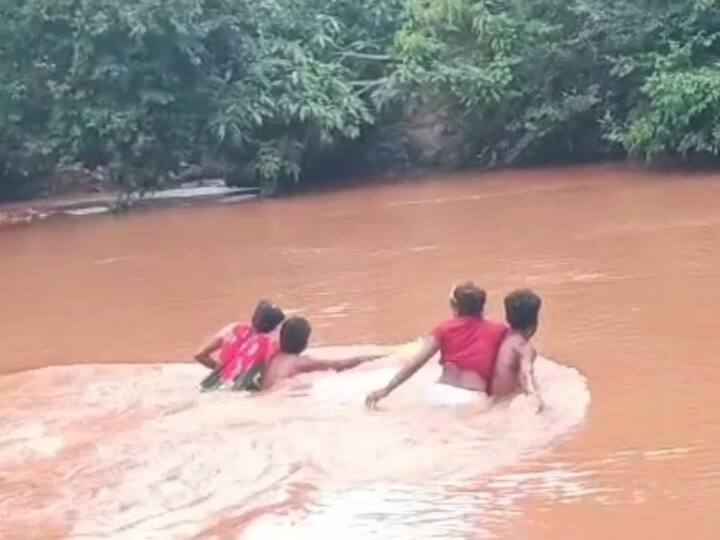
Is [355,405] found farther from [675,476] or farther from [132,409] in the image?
[675,476]

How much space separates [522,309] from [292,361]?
170cm

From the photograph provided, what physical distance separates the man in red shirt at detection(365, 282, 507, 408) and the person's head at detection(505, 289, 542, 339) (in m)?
0.09

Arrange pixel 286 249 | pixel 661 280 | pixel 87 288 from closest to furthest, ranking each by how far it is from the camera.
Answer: pixel 661 280
pixel 87 288
pixel 286 249

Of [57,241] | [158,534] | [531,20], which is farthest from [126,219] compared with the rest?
[158,534]

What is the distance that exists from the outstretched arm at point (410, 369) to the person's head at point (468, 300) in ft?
0.93

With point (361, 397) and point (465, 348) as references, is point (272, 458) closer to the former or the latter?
point (361, 397)

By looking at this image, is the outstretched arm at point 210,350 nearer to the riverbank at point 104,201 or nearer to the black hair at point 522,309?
the black hair at point 522,309

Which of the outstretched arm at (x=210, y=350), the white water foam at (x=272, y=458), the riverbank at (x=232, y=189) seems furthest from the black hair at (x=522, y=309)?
the riverbank at (x=232, y=189)

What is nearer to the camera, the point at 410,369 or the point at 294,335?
the point at 410,369

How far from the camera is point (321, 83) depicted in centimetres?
2623

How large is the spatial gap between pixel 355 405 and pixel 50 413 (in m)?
2.06

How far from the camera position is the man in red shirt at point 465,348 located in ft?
31.5

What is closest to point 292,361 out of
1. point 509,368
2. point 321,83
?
point 509,368

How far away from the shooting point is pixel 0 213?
2531 cm
